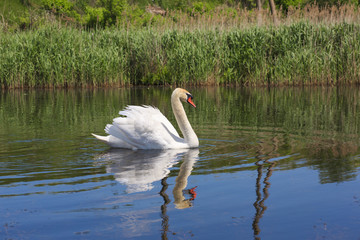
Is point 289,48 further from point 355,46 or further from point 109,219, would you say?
point 109,219

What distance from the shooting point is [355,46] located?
66.1 ft

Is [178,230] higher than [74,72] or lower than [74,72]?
lower

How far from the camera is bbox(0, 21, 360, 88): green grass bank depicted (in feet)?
67.9

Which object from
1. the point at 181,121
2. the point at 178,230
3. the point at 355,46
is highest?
the point at 355,46

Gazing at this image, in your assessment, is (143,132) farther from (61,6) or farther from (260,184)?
(61,6)

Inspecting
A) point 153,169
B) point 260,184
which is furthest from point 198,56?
point 260,184

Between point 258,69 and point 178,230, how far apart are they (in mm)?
17578

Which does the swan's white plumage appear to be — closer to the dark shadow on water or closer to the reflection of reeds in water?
the dark shadow on water

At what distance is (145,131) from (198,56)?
44.8ft

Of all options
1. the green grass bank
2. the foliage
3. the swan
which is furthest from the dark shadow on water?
the foliage

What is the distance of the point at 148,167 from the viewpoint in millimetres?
6938

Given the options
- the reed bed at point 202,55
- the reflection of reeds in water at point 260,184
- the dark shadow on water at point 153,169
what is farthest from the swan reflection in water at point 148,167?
the reed bed at point 202,55

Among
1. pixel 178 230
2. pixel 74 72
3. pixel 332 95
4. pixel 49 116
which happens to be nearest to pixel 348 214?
pixel 178 230

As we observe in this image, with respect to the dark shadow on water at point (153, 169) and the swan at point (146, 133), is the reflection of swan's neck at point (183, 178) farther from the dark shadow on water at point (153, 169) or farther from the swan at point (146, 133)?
the swan at point (146, 133)
